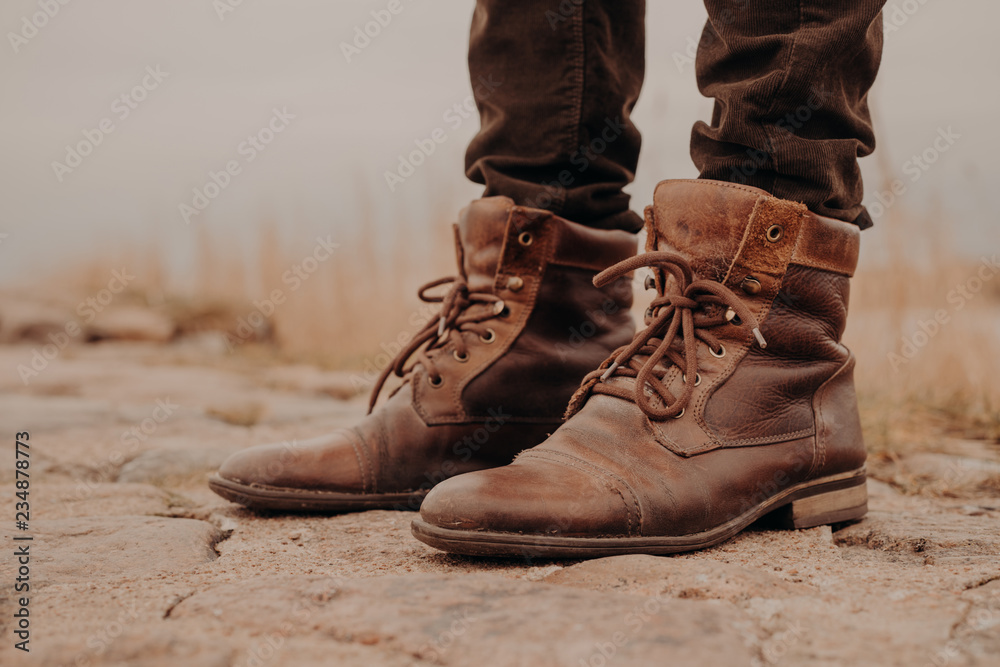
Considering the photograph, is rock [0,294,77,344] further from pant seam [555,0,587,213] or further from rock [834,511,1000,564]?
rock [834,511,1000,564]

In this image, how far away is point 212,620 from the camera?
79 centimetres

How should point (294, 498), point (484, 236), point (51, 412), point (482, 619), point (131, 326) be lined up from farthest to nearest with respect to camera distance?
1. point (131, 326)
2. point (51, 412)
3. point (484, 236)
4. point (294, 498)
5. point (482, 619)

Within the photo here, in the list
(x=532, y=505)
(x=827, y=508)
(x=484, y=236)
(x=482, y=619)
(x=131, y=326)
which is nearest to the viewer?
(x=482, y=619)

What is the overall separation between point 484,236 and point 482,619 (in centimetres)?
84

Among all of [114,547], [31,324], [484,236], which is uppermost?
[484,236]

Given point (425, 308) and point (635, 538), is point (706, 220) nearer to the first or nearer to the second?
point (635, 538)

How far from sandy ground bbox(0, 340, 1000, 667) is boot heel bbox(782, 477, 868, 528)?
A: 26 mm

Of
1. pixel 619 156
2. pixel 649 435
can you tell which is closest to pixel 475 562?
pixel 649 435

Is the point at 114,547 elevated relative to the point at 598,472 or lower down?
lower down

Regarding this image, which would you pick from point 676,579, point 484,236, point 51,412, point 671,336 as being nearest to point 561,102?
point 484,236

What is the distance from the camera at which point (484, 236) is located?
147 cm

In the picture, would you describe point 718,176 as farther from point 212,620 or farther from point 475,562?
point 212,620

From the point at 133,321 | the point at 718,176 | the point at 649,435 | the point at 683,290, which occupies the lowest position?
the point at 133,321

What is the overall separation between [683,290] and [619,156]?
0.48m
